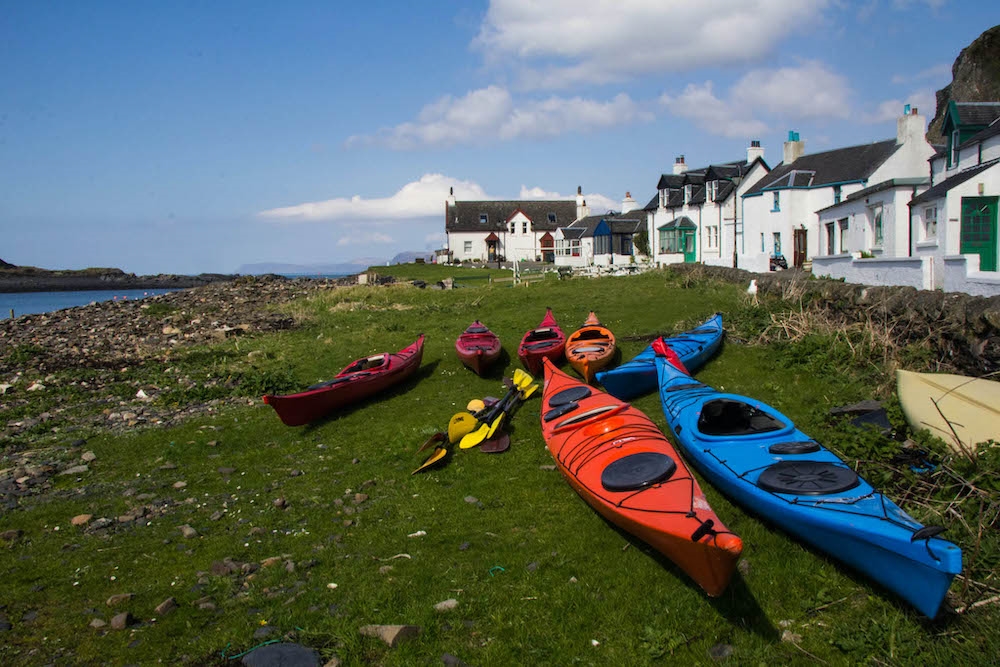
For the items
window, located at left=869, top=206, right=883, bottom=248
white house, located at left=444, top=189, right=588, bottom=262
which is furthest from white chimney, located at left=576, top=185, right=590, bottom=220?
window, located at left=869, top=206, right=883, bottom=248

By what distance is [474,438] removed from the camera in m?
11.5

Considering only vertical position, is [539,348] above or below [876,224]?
below

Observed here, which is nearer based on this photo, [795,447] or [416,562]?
[416,562]

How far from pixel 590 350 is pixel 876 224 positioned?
56.7ft

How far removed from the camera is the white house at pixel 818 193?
2891cm

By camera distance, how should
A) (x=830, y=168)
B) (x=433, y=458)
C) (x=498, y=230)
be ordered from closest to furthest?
(x=433, y=458) → (x=830, y=168) → (x=498, y=230)

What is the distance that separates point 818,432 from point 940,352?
13.6 ft

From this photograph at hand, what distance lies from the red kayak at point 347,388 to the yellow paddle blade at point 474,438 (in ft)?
12.5

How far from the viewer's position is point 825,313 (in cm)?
1609

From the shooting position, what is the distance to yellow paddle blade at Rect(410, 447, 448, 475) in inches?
419

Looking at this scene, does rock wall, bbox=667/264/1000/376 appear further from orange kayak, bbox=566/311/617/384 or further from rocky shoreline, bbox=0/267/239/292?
rocky shoreline, bbox=0/267/239/292

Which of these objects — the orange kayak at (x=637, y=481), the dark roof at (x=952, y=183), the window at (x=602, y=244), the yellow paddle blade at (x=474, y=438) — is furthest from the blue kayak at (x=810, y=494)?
the window at (x=602, y=244)

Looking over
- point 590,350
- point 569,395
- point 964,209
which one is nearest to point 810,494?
point 569,395

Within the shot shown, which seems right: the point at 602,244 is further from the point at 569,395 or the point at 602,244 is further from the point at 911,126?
the point at 569,395
